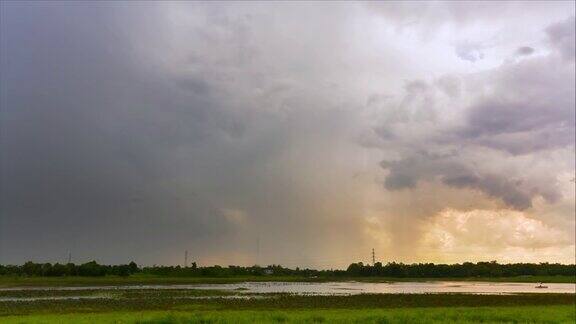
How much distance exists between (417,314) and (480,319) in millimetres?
4369

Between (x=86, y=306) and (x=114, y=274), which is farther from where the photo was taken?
(x=114, y=274)

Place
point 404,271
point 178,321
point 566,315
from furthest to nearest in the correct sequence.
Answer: point 404,271
point 566,315
point 178,321

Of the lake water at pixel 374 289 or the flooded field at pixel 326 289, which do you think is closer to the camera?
the flooded field at pixel 326 289

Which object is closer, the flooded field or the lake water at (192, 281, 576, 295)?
the flooded field

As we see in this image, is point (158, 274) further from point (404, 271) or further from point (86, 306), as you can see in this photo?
point (86, 306)

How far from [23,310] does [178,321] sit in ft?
65.1

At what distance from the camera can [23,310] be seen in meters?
44.5

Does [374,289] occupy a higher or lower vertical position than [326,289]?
lower

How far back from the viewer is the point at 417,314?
38.2 m

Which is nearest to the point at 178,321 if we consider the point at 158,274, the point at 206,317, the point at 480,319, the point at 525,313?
the point at 206,317

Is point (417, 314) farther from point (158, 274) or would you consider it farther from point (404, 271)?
point (404, 271)

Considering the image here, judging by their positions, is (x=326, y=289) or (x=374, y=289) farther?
(x=374, y=289)

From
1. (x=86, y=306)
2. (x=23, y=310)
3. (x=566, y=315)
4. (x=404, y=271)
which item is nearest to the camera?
(x=566, y=315)

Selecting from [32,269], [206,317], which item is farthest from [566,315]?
[32,269]
